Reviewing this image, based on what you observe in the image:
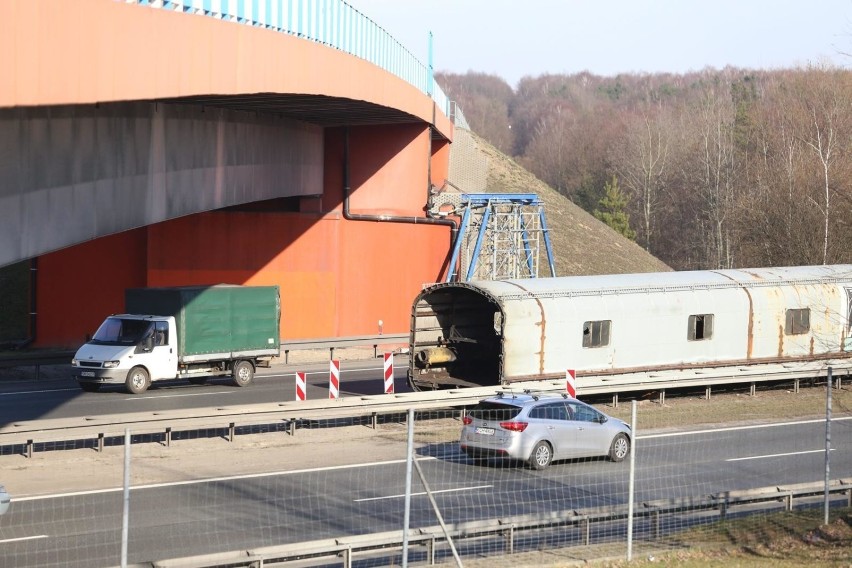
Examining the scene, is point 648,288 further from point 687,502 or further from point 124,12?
point 124,12

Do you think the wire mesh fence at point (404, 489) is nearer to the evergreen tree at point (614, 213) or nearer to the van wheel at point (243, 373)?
the van wheel at point (243, 373)

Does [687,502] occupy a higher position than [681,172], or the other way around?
[681,172]

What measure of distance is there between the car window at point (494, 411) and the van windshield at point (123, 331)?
1303 centimetres

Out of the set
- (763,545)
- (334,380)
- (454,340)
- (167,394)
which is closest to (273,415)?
(334,380)

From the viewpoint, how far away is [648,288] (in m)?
30.8

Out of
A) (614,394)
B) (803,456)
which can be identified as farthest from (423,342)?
(803,456)

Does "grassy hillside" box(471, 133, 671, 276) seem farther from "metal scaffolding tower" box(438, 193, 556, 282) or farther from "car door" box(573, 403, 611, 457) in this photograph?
"car door" box(573, 403, 611, 457)

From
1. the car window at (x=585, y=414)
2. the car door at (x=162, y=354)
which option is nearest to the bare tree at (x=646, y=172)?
the car door at (x=162, y=354)

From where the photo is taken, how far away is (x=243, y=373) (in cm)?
3344

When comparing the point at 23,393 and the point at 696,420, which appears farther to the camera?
the point at 23,393

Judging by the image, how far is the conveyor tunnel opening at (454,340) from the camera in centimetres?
2920

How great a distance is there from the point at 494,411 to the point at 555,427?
114 cm

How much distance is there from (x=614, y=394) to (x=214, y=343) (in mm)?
11279

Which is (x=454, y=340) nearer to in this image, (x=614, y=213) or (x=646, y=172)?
(x=614, y=213)
